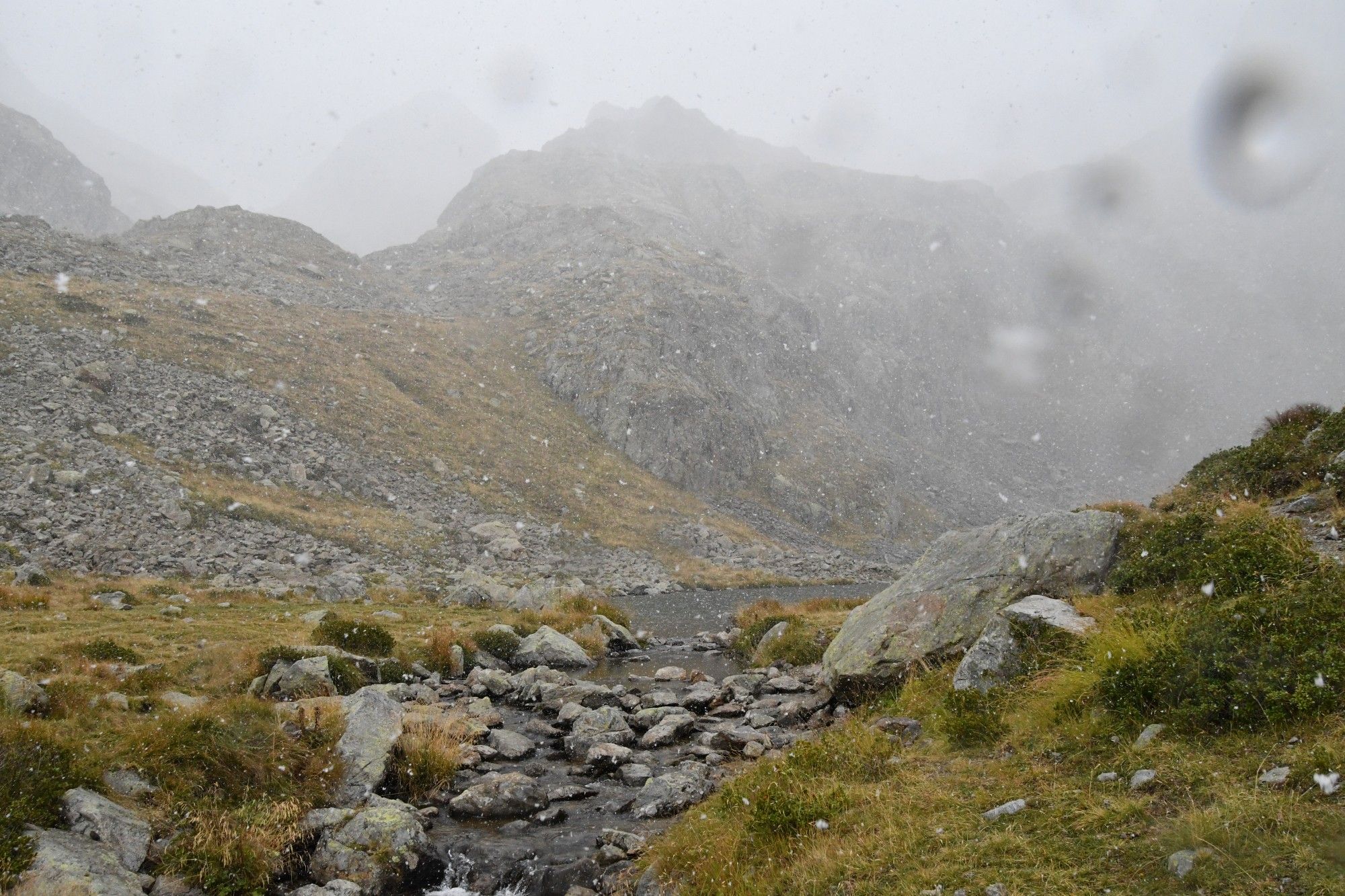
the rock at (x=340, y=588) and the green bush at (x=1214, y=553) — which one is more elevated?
the green bush at (x=1214, y=553)

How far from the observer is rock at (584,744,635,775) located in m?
14.0

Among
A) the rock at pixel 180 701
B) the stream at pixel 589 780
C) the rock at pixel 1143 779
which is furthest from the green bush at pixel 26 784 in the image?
the rock at pixel 1143 779

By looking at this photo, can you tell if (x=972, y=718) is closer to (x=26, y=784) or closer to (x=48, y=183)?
(x=26, y=784)

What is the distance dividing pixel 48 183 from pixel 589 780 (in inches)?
7360

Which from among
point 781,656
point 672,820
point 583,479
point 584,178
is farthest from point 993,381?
point 672,820

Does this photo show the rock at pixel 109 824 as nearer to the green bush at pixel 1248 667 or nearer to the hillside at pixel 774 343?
the green bush at pixel 1248 667

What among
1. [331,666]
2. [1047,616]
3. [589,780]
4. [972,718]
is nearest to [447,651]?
[331,666]

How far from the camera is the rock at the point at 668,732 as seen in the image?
50.1ft

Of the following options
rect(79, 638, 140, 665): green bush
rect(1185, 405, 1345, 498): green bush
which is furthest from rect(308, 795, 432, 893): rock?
rect(1185, 405, 1345, 498): green bush

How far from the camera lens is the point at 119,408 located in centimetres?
4594

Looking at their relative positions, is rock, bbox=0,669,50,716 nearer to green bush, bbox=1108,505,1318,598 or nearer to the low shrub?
the low shrub

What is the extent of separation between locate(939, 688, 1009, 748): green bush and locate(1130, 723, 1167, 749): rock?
2148 mm

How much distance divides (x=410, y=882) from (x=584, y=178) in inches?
6982

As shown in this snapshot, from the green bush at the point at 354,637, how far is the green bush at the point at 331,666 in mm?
2798
